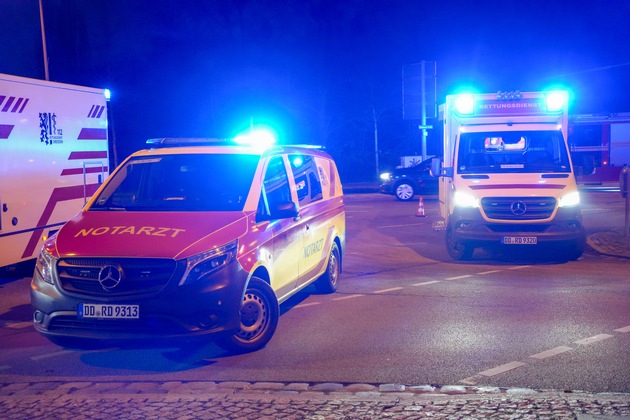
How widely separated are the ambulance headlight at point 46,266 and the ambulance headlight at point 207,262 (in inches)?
46.9

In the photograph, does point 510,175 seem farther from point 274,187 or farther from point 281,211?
point 281,211

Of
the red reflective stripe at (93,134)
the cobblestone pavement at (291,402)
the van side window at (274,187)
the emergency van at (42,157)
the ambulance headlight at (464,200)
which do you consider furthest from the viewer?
the ambulance headlight at (464,200)

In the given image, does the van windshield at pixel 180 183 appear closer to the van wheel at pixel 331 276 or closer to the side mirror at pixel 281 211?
the side mirror at pixel 281 211

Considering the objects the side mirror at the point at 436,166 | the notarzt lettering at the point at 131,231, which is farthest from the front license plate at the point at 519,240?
the notarzt lettering at the point at 131,231

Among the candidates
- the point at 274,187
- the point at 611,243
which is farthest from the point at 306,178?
the point at 611,243

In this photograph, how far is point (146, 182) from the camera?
26.4 ft

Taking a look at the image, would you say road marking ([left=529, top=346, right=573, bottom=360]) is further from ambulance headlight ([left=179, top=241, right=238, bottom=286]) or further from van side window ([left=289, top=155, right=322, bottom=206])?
van side window ([left=289, top=155, right=322, bottom=206])

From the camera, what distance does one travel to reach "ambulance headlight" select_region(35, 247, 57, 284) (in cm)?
667

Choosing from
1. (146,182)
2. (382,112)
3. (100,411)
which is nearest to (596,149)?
(382,112)

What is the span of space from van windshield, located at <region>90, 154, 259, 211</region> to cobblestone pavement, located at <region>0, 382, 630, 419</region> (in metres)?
1.99

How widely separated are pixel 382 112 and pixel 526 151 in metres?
34.6

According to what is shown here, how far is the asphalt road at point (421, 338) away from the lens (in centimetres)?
643

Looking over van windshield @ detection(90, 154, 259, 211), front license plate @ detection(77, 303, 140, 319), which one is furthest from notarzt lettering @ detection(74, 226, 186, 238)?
front license plate @ detection(77, 303, 140, 319)

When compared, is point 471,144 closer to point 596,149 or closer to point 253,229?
point 253,229
